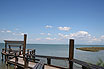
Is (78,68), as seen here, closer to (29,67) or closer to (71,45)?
(29,67)

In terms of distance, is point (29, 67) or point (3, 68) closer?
point (29, 67)

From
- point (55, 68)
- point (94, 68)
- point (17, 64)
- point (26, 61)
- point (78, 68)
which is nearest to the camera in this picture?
point (94, 68)

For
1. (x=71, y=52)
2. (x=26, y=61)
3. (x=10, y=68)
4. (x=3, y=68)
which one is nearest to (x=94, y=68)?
(x=71, y=52)

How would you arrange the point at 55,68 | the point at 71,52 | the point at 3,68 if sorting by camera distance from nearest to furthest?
the point at 71,52 → the point at 55,68 → the point at 3,68

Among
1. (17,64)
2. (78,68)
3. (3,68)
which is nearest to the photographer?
(17,64)

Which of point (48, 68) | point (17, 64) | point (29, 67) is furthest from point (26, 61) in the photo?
point (17, 64)

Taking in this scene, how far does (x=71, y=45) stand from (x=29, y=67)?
3.39m

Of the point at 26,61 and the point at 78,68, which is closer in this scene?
the point at 26,61

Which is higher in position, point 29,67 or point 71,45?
point 71,45

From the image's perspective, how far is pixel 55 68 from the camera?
6.43 metres

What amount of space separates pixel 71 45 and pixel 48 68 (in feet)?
7.03

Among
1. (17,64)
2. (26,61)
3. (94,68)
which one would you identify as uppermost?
(94,68)

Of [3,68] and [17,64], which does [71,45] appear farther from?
[3,68]

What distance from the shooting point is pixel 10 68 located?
1272 cm
